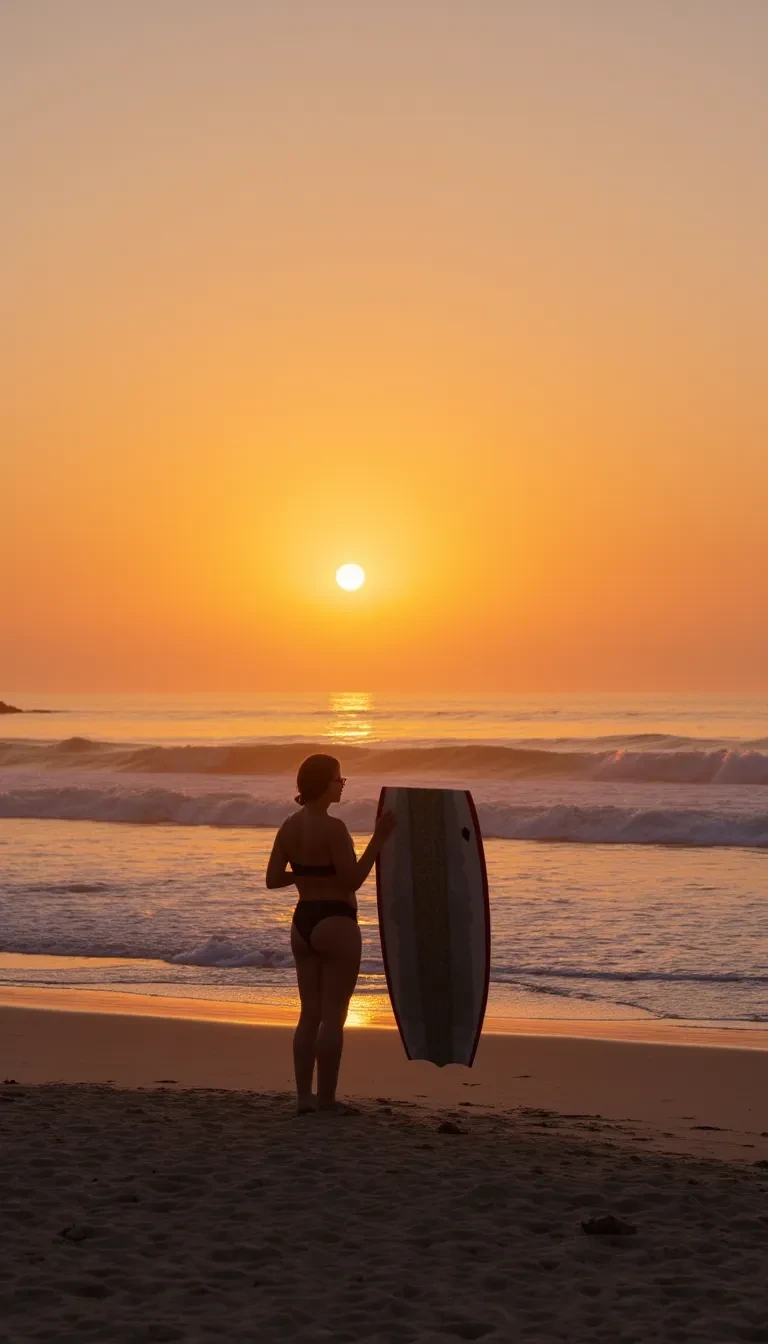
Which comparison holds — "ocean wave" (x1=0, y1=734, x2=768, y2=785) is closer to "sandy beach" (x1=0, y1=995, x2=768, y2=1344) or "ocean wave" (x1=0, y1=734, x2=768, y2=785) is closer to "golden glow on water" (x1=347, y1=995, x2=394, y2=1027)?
"golden glow on water" (x1=347, y1=995, x2=394, y2=1027)

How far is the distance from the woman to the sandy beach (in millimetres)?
361

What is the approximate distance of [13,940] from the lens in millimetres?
12414

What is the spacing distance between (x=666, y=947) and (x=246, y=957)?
3557 mm

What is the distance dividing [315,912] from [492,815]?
18.3 meters

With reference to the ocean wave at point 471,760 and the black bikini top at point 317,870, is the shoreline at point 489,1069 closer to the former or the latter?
the black bikini top at point 317,870

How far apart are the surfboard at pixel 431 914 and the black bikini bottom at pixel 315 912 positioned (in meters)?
1.13

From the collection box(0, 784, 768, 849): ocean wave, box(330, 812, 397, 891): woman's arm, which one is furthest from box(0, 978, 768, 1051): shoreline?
box(0, 784, 768, 849): ocean wave

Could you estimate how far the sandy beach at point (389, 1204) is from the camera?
12.8 ft

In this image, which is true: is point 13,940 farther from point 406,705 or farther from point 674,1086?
point 406,705

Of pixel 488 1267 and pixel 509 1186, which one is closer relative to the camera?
pixel 488 1267

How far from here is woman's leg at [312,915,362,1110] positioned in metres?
6.20

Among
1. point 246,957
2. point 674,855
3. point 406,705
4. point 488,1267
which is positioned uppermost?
point 406,705

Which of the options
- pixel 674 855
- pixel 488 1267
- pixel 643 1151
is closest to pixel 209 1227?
pixel 488 1267

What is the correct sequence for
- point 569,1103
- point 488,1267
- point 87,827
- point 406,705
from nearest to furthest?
point 488,1267
point 569,1103
point 87,827
point 406,705
